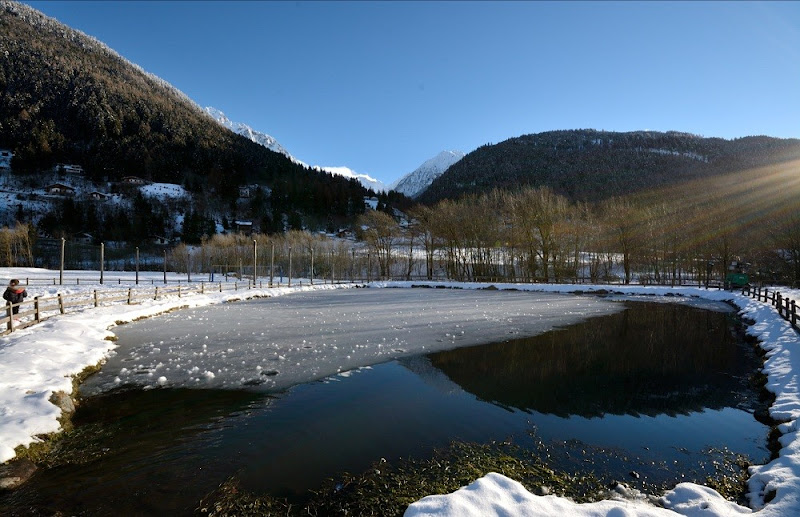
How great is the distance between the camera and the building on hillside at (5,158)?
123887 mm

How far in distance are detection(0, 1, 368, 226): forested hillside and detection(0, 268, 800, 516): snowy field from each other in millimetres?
122033

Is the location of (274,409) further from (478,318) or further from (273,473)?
(478,318)

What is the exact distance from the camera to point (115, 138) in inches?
5728

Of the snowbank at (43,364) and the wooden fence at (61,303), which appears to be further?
the wooden fence at (61,303)

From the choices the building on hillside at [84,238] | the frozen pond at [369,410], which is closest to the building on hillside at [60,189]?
the building on hillside at [84,238]

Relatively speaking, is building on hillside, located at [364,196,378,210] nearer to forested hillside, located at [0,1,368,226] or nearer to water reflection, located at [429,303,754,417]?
forested hillside, located at [0,1,368,226]

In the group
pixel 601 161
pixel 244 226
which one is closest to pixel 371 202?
pixel 244 226

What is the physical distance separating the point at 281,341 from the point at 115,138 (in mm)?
176075

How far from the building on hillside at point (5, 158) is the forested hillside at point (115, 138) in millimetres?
2218

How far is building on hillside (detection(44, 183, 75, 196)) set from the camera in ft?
388

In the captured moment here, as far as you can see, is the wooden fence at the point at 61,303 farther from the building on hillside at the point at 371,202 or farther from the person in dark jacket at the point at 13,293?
the building on hillside at the point at 371,202

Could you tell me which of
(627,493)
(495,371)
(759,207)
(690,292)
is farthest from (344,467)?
(759,207)

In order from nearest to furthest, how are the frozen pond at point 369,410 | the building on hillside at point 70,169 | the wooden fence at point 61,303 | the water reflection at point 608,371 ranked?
the frozen pond at point 369,410, the water reflection at point 608,371, the wooden fence at point 61,303, the building on hillside at point 70,169

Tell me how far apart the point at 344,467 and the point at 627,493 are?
3.70m
